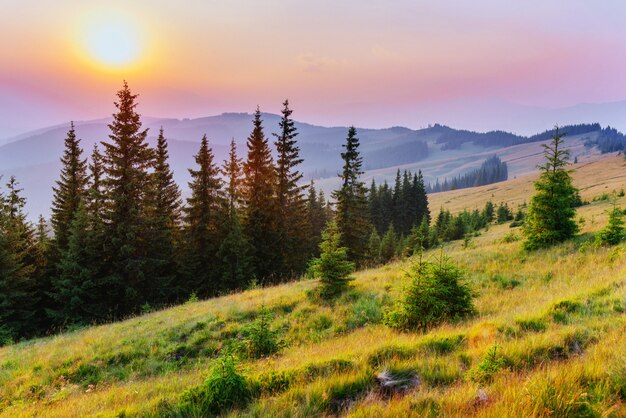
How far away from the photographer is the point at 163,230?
92.7 feet

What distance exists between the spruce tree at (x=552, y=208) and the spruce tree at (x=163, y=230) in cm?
2491

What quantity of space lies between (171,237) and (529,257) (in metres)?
27.4

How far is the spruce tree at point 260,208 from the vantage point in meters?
31.6

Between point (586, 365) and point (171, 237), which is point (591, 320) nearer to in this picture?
point (586, 365)

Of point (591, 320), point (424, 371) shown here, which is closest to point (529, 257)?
point (591, 320)

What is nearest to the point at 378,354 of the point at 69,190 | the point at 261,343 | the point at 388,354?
the point at 388,354

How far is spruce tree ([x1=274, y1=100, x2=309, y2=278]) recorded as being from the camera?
107ft

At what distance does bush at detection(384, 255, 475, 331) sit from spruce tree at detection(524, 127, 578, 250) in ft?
26.1

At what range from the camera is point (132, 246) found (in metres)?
25.4

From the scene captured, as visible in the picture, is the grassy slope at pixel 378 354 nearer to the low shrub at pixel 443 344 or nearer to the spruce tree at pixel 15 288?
the low shrub at pixel 443 344

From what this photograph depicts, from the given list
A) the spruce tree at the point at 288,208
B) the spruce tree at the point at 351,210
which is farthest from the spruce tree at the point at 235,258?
the spruce tree at the point at 351,210

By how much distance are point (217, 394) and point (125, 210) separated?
81.5 feet

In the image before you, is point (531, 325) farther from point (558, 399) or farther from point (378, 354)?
point (558, 399)

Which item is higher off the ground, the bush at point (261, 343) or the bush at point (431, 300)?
the bush at point (431, 300)
